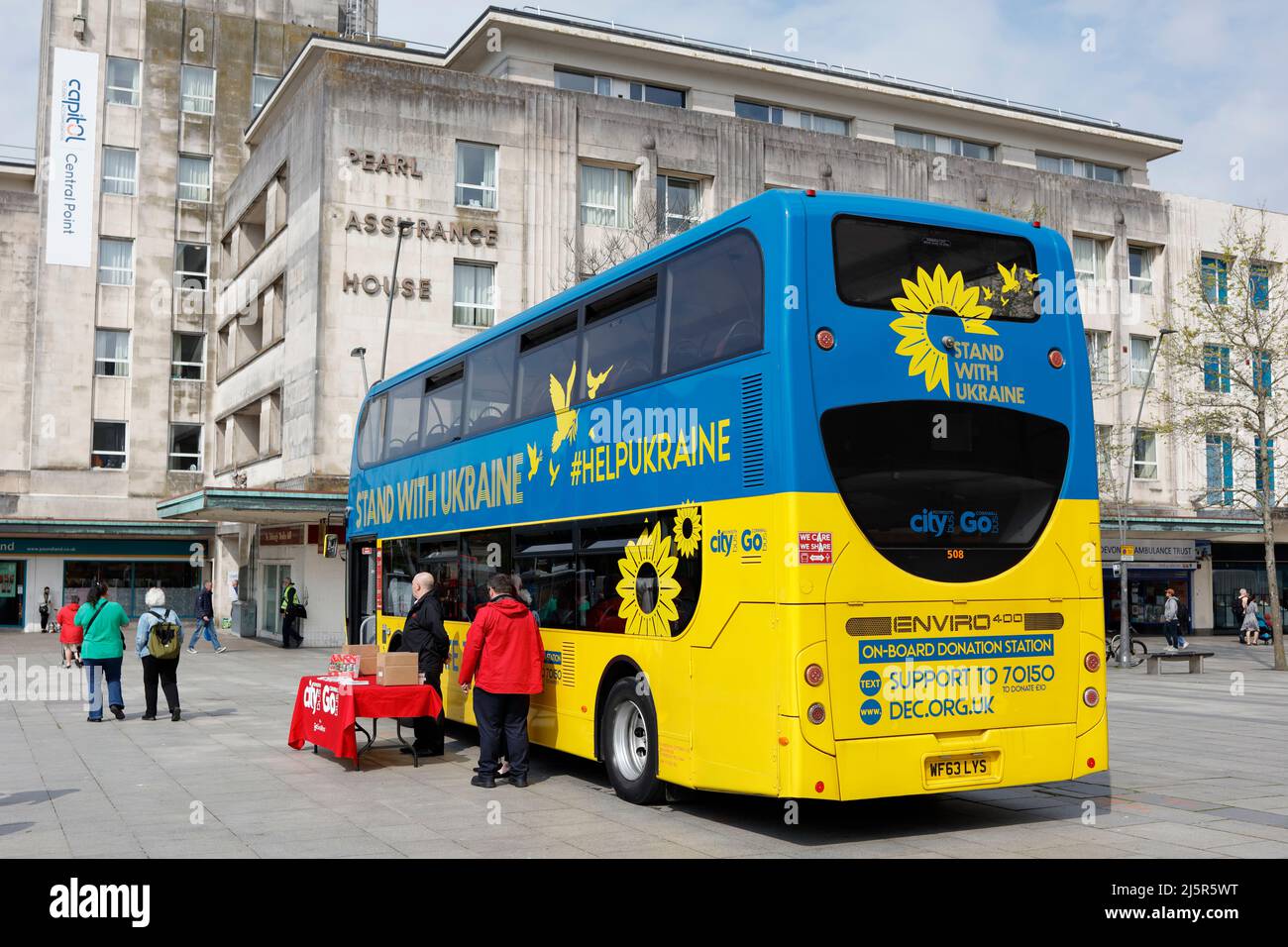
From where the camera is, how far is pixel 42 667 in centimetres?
2766

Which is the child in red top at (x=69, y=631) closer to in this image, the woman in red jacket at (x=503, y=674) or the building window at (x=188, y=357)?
the woman in red jacket at (x=503, y=674)

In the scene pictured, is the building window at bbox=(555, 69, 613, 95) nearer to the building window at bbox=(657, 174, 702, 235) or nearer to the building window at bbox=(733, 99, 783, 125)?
the building window at bbox=(657, 174, 702, 235)

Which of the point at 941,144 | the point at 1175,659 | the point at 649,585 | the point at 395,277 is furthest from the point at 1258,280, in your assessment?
the point at 649,585

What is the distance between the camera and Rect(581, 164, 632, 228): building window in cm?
3744

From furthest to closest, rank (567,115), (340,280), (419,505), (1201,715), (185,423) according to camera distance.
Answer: (185,423)
(567,115)
(340,280)
(1201,715)
(419,505)

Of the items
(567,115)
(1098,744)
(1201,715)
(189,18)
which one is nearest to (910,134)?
(567,115)

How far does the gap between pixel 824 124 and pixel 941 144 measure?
5364mm

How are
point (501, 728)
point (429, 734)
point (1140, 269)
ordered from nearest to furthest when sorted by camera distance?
point (501, 728), point (429, 734), point (1140, 269)

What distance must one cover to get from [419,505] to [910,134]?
37.5 m

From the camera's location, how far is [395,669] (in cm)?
1234

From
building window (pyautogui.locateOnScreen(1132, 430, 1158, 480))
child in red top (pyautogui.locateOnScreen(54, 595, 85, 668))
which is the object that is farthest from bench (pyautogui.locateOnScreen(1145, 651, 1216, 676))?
child in red top (pyautogui.locateOnScreen(54, 595, 85, 668))

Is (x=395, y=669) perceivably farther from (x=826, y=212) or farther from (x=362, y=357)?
(x=362, y=357)

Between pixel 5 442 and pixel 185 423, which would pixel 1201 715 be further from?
pixel 5 442

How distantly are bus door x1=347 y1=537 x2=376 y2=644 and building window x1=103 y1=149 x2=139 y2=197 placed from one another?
36927 millimetres
